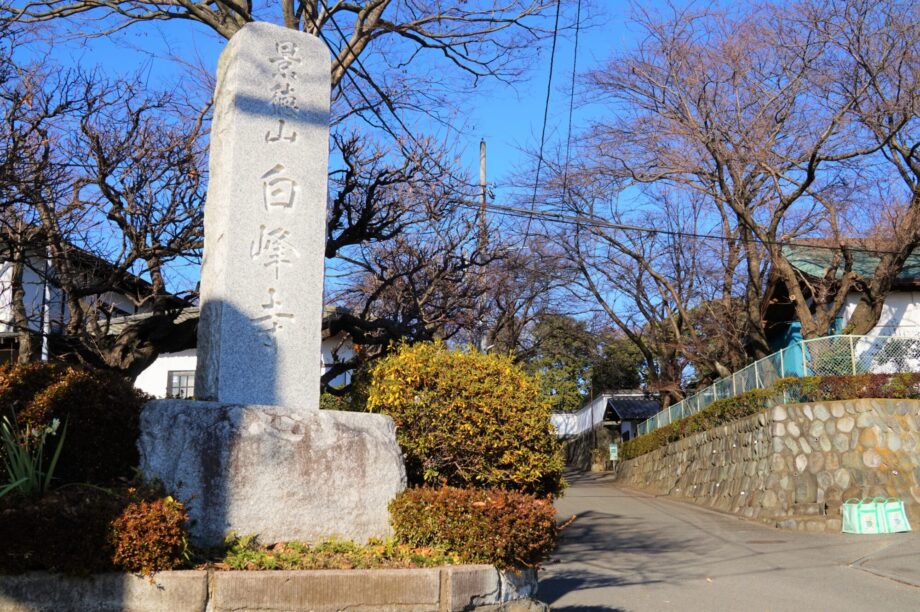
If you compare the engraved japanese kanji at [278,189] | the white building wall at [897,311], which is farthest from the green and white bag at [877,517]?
the engraved japanese kanji at [278,189]

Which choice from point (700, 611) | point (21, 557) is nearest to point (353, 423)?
point (21, 557)

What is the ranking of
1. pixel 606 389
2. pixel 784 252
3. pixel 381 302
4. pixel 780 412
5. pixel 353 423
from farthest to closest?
pixel 606 389
pixel 381 302
pixel 784 252
pixel 780 412
pixel 353 423

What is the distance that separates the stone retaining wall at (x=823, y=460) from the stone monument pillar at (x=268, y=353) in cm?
1158

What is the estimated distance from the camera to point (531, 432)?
759 centimetres

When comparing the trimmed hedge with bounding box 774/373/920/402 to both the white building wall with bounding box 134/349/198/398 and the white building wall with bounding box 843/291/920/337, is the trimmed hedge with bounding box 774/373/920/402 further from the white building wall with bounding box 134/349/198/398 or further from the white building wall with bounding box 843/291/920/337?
the white building wall with bounding box 134/349/198/398

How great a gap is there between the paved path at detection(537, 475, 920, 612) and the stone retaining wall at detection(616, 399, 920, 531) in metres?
0.70

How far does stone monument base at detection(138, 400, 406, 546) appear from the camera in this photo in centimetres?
636

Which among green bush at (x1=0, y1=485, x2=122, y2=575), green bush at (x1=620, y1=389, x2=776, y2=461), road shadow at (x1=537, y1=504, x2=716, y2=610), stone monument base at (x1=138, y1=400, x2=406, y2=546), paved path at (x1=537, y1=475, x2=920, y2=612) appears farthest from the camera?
green bush at (x1=620, y1=389, x2=776, y2=461)

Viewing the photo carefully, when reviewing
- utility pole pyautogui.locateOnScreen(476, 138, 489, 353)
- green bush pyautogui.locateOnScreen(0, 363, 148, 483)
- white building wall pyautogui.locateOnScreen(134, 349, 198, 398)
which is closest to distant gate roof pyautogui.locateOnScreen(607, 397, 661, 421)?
utility pole pyautogui.locateOnScreen(476, 138, 489, 353)

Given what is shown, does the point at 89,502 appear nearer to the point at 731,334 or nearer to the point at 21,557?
the point at 21,557

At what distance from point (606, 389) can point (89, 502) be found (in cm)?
4204

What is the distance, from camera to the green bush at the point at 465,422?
7.50 m

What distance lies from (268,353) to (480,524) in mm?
2282

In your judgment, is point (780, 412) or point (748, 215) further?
point (748, 215)
